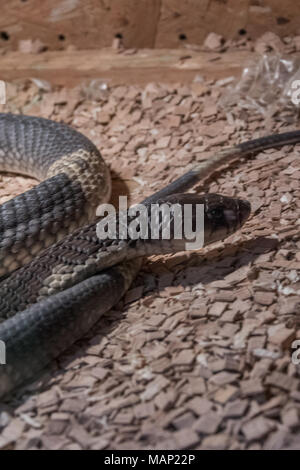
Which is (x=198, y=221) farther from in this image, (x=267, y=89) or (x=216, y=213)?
(x=267, y=89)

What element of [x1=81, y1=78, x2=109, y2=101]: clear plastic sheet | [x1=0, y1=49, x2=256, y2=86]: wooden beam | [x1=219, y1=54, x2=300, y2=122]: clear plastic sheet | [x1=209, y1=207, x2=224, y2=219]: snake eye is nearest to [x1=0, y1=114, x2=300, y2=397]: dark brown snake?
[x1=209, y1=207, x2=224, y2=219]: snake eye

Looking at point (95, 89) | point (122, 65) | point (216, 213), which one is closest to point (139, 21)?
point (122, 65)

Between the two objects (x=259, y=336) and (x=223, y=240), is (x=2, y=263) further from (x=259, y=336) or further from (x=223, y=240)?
(x=259, y=336)

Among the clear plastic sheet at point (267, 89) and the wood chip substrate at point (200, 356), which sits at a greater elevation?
the clear plastic sheet at point (267, 89)

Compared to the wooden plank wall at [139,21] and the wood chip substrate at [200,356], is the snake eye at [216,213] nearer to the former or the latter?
the wood chip substrate at [200,356]

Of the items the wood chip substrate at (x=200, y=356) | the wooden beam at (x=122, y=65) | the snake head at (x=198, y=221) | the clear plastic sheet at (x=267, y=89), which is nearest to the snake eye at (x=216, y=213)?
the snake head at (x=198, y=221)
